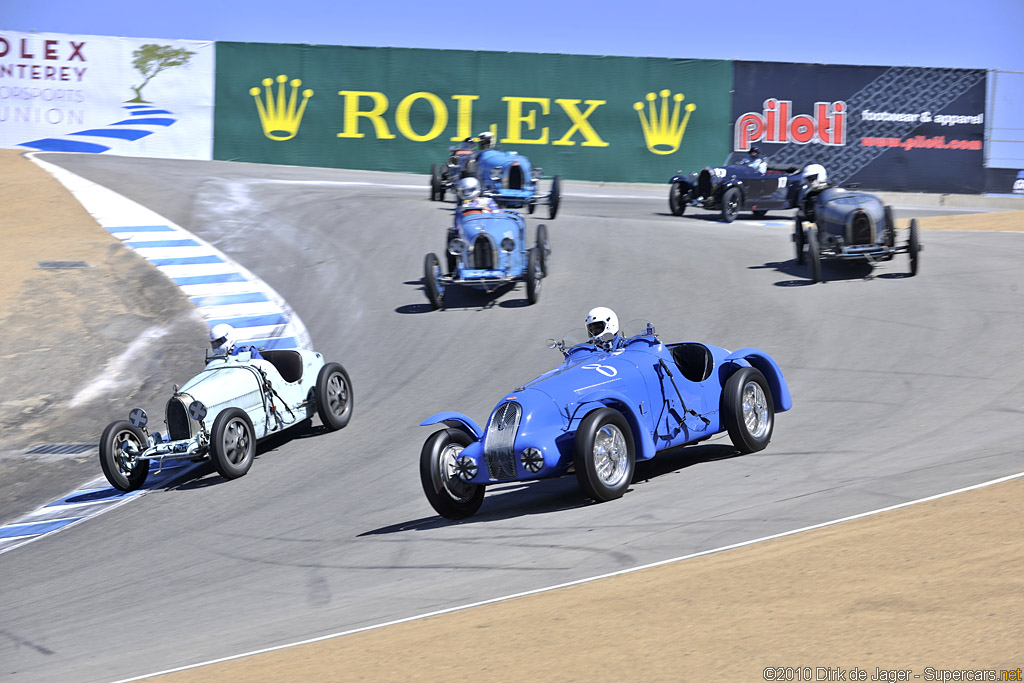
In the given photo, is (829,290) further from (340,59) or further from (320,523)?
(340,59)

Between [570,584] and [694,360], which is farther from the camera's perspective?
[694,360]

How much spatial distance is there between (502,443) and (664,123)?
25573 millimetres

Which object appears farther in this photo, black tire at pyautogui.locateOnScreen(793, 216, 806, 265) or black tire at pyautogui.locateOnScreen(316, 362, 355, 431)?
black tire at pyautogui.locateOnScreen(793, 216, 806, 265)

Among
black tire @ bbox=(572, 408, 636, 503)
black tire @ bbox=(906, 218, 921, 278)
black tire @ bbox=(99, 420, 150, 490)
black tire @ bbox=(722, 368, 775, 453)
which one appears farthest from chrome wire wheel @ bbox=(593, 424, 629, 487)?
black tire @ bbox=(906, 218, 921, 278)

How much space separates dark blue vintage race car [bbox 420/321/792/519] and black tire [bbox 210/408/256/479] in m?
3.35

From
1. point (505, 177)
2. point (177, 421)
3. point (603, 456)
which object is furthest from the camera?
point (505, 177)

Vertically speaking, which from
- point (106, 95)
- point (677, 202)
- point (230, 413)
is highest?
point (106, 95)

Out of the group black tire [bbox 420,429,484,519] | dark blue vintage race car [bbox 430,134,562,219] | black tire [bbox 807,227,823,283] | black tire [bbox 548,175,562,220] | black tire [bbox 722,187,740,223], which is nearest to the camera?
black tire [bbox 420,429,484,519]

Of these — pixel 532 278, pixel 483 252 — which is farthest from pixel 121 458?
pixel 483 252

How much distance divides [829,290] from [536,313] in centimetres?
476

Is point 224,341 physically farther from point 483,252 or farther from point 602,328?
point 483,252

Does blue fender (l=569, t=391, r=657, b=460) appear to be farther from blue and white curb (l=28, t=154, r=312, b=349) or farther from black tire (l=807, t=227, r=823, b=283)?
black tire (l=807, t=227, r=823, b=283)

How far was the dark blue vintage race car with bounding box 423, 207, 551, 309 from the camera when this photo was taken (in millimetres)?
18703

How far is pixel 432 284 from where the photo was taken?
18734 millimetres
